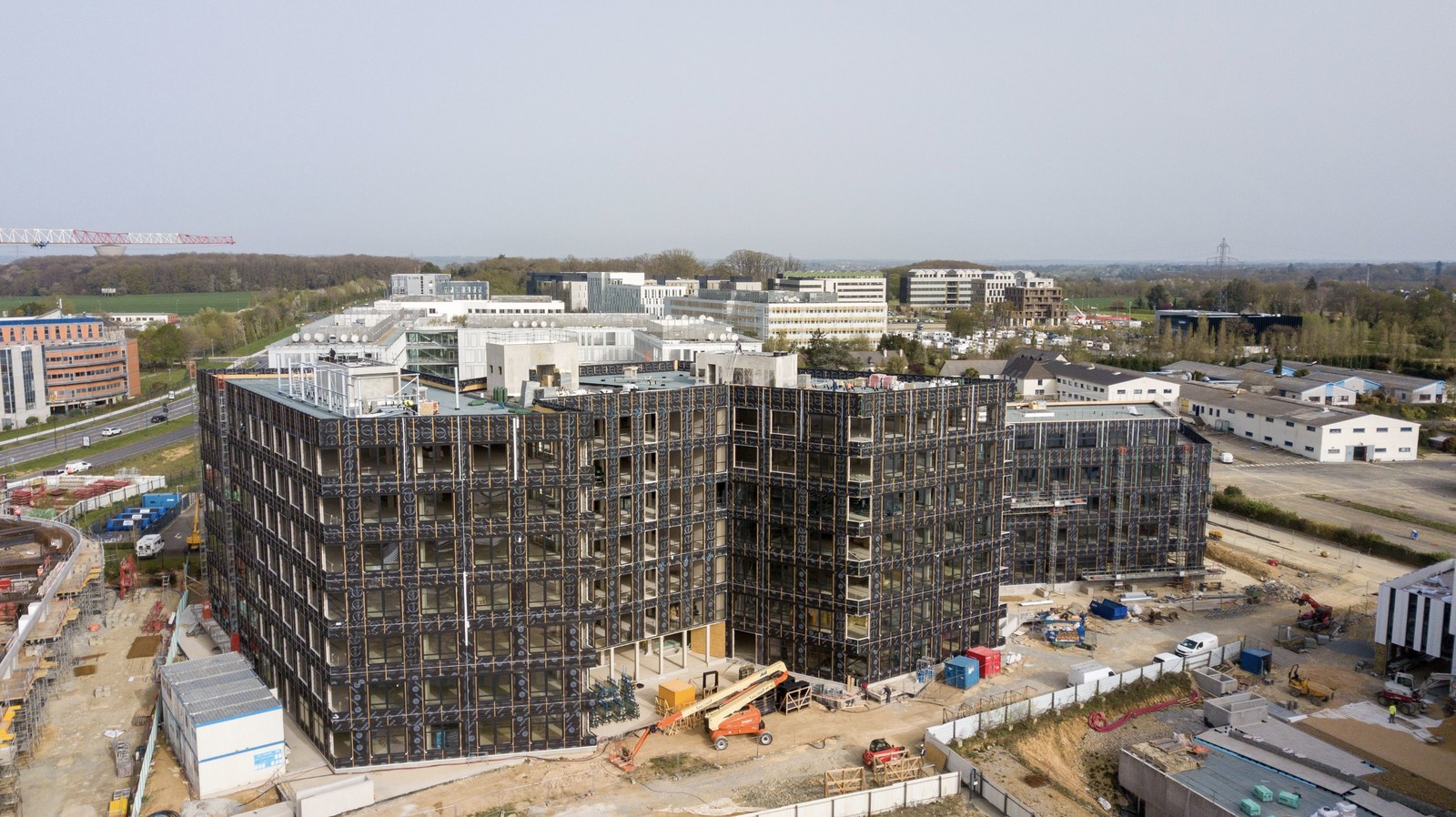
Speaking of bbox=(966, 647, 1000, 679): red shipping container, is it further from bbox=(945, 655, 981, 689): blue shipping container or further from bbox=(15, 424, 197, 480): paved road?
bbox=(15, 424, 197, 480): paved road

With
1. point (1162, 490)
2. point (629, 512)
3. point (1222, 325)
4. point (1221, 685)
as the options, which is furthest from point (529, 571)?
point (1222, 325)

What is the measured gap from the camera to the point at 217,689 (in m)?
38.4

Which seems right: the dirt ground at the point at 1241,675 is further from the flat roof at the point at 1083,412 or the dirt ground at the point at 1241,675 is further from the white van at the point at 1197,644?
→ the flat roof at the point at 1083,412

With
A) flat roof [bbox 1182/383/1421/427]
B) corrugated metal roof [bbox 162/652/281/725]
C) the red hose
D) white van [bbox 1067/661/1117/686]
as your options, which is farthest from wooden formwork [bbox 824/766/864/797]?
flat roof [bbox 1182/383/1421/427]

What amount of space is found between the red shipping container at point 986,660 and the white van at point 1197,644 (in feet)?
31.3

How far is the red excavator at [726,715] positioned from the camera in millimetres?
40188

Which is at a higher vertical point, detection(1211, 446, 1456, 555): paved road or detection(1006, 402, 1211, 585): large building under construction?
detection(1006, 402, 1211, 585): large building under construction

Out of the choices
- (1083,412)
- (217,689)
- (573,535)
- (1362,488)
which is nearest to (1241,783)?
(573,535)

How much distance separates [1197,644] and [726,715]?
24635mm

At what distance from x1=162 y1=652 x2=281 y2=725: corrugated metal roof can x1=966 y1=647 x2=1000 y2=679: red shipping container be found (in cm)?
2893

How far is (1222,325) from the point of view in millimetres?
166375

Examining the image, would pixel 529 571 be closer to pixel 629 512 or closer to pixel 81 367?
pixel 629 512

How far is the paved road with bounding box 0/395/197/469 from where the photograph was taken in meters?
102

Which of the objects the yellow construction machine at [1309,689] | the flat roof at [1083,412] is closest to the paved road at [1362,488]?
the flat roof at [1083,412]
